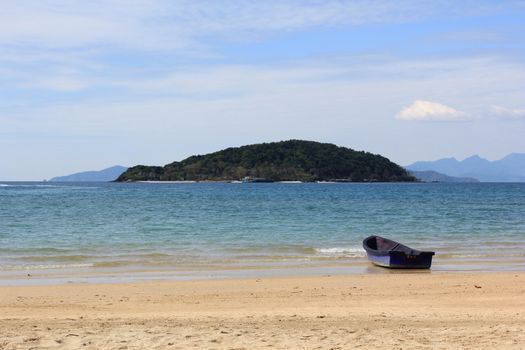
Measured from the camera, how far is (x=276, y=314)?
12711 mm

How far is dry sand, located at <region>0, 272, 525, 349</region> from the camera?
10008mm

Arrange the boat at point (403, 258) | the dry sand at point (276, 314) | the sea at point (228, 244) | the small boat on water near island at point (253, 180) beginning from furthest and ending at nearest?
the small boat on water near island at point (253, 180)
the boat at point (403, 258)
the sea at point (228, 244)
the dry sand at point (276, 314)

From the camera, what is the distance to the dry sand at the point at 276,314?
10.0 m

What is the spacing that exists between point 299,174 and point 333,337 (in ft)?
595

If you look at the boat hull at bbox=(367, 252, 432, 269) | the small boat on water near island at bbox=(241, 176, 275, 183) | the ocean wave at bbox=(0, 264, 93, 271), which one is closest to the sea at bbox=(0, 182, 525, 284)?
the ocean wave at bbox=(0, 264, 93, 271)

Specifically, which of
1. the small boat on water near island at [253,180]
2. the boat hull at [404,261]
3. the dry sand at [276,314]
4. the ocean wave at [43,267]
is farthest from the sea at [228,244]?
the small boat on water near island at [253,180]

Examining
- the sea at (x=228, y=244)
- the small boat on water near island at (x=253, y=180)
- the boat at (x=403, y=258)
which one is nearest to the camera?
the sea at (x=228, y=244)

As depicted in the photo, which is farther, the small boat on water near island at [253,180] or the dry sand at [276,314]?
the small boat on water near island at [253,180]

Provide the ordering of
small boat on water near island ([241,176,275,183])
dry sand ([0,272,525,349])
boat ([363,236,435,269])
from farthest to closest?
small boat on water near island ([241,176,275,183]), boat ([363,236,435,269]), dry sand ([0,272,525,349])

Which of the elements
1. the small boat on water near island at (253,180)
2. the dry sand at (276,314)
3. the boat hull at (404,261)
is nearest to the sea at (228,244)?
the boat hull at (404,261)

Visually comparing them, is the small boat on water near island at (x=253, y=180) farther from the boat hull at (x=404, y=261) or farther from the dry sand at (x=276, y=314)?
the dry sand at (x=276, y=314)

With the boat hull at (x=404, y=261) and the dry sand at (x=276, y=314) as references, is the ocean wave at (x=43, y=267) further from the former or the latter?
the boat hull at (x=404, y=261)

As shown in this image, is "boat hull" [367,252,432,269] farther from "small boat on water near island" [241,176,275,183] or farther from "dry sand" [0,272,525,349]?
"small boat on water near island" [241,176,275,183]

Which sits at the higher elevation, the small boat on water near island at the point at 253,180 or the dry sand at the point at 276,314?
the small boat on water near island at the point at 253,180
